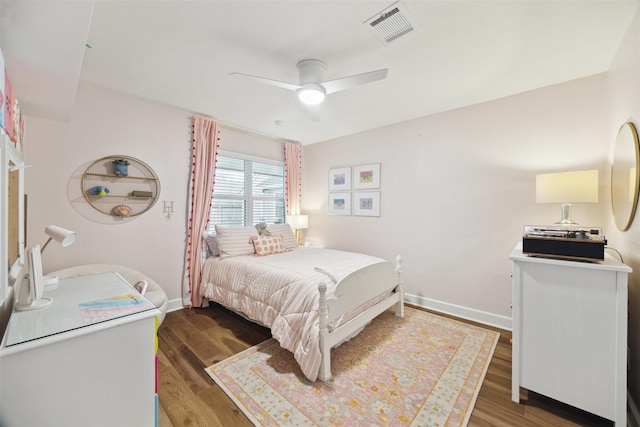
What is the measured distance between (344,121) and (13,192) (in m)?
3.11

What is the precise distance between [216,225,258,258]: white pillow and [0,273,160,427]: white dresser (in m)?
1.85

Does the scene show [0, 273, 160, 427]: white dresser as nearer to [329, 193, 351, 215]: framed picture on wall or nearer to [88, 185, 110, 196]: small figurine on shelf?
[88, 185, 110, 196]: small figurine on shelf

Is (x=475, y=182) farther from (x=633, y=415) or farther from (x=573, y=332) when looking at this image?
(x=633, y=415)

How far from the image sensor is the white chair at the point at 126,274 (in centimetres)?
234

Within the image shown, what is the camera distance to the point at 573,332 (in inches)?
59.5

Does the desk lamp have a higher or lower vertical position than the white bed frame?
higher

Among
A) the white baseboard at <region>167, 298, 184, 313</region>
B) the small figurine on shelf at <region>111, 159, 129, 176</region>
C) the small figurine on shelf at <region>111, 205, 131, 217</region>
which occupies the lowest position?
the white baseboard at <region>167, 298, 184, 313</region>

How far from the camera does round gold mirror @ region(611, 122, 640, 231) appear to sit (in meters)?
1.52

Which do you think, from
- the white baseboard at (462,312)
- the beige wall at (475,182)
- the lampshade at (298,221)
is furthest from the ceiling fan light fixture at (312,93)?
the white baseboard at (462,312)

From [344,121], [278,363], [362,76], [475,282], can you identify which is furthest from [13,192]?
[475,282]

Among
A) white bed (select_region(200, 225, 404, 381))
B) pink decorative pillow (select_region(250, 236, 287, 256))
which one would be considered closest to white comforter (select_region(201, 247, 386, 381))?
white bed (select_region(200, 225, 404, 381))

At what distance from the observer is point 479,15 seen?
5.23 ft

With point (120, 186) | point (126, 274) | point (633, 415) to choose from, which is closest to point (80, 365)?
point (126, 274)

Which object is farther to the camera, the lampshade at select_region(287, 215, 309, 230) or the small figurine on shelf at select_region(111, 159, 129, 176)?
the lampshade at select_region(287, 215, 309, 230)
